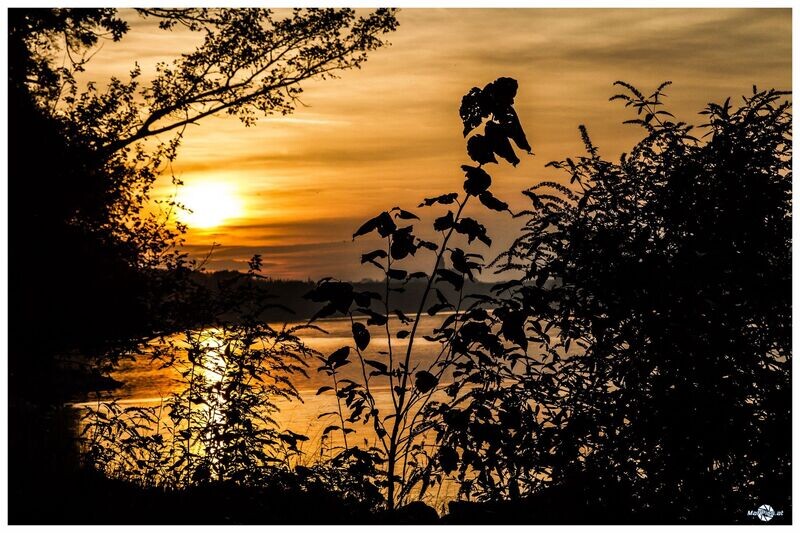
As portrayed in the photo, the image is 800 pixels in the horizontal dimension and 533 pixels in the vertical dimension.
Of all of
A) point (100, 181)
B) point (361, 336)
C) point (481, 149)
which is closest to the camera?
point (361, 336)

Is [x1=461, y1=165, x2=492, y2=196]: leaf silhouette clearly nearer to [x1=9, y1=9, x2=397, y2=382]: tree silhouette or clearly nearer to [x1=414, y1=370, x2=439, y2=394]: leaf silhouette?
[x1=414, y1=370, x2=439, y2=394]: leaf silhouette

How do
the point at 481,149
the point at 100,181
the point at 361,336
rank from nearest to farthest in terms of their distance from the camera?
the point at 361,336, the point at 481,149, the point at 100,181

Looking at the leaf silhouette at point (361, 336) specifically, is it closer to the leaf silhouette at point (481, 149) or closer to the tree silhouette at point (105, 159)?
the leaf silhouette at point (481, 149)

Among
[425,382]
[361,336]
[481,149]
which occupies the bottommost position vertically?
[425,382]

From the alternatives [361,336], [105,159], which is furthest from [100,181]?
[361,336]

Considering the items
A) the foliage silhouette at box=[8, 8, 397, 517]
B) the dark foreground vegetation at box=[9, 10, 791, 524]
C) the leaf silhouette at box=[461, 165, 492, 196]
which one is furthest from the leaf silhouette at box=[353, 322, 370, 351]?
the foliage silhouette at box=[8, 8, 397, 517]

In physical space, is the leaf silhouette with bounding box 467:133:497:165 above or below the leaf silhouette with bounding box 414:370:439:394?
above

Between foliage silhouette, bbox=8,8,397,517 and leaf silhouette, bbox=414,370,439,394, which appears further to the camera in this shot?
foliage silhouette, bbox=8,8,397,517

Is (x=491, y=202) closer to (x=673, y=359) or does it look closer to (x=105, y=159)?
(x=673, y=359)

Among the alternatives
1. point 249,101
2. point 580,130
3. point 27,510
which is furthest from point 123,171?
point 580,130

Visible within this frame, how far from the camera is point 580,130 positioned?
6629 mm

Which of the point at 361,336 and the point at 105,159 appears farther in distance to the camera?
the point at 105,159
